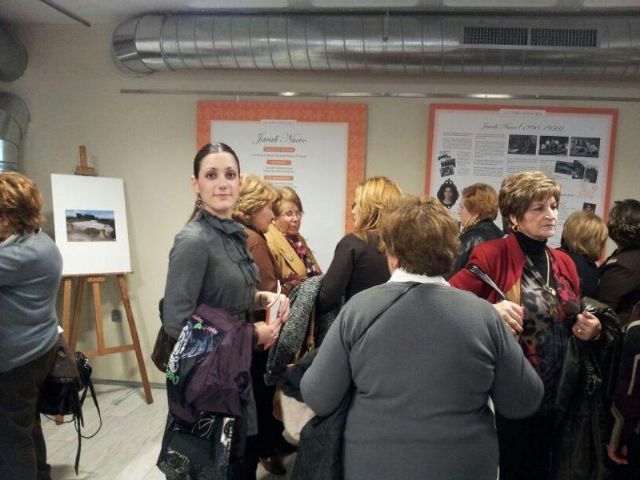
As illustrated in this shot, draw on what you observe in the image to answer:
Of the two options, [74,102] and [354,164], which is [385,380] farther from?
[74,102]

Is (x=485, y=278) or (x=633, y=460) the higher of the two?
(x=485, y=278)

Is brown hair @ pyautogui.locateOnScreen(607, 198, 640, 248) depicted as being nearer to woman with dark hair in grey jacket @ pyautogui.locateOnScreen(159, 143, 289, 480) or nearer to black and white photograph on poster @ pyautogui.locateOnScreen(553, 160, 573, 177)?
black and white photograph on poster @ pyautogui.locateOnScreen(553, 160, 573, 177)

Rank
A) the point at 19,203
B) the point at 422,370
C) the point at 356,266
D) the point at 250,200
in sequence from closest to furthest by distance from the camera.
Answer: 1. the point at 422,370
2. the point at 19,203
3. the point at 356,266
4. the point at 250,200

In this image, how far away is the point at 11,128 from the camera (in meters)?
3.50

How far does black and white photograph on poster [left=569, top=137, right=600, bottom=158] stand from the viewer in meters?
3.30

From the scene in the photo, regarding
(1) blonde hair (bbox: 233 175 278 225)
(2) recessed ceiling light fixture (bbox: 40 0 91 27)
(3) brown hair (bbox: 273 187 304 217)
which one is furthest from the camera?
(2) recessed ceiling light fixture (bbox: 40 0 91 27)

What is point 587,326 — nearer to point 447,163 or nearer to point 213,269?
point 213,269

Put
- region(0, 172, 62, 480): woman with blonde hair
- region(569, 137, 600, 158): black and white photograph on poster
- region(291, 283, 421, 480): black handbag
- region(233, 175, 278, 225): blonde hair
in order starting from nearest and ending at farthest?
region(291, 283, 421, 480): black handbag < region(0, 172, 62, 480): woman with blonde hair < region(233, 175, 278, 225): blonde hair < region(569, 137, 600, 158): black and white photograph on poster

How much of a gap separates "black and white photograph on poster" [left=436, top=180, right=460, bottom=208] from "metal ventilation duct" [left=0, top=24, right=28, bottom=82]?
125 inches

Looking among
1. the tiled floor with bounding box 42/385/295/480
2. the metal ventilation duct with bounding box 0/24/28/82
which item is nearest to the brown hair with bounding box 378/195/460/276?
the tiled floor with bounding box 42/385/295/480

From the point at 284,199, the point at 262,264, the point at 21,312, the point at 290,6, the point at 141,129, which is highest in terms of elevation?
the point at 290,6

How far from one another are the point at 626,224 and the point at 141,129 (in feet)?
10.5

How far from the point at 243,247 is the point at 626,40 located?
266cm

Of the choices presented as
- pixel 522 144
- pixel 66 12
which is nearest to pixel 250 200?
pixel 522 144
